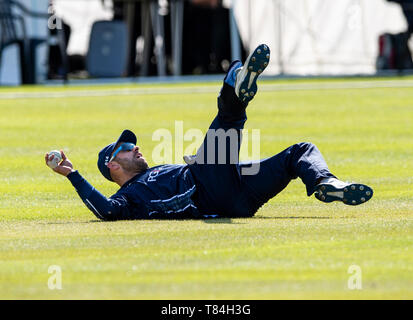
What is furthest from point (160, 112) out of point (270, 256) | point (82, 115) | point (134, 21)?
point (134, 21)

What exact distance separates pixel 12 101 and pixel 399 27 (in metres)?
18.8

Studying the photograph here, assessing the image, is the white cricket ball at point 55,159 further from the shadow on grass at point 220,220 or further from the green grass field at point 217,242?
the shadow on grass at point 220,220

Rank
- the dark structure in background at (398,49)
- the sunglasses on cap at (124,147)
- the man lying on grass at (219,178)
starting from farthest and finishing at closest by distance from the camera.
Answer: the dark structure in background at (398,49), the sunglasses on cap at (124,147), the man lying on grass at (219,178)

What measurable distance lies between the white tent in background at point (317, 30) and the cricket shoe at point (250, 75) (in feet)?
104

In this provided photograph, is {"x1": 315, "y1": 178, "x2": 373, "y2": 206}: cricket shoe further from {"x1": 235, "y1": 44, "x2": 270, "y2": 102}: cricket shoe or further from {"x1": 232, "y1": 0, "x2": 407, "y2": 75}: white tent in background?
{"x1": 232, "y1": 0, "x2": 407, "y2": 75}: white tent in background

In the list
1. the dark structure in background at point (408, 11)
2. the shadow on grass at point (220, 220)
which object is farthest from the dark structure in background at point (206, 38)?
the shadow on grass at point (220, 220)

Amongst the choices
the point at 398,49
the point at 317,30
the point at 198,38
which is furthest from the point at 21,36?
the point at 398,49

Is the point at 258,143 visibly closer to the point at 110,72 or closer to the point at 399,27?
the point at 110,72

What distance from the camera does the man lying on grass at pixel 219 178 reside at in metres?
8.64

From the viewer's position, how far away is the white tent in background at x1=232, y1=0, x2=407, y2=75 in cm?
4003

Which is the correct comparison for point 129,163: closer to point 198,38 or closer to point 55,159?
point 55,159

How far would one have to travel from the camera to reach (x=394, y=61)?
39969 millimetres

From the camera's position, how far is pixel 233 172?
874 centimetres

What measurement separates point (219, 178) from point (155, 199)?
554mm
